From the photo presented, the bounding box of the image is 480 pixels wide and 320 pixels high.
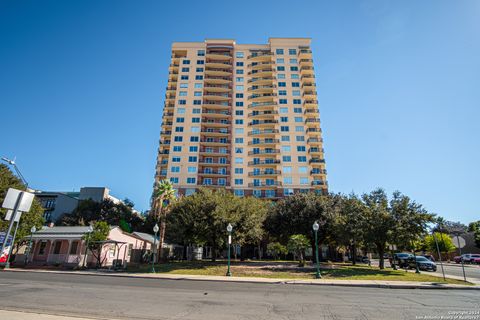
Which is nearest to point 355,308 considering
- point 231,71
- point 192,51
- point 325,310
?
point 325,310

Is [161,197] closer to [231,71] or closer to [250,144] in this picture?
[250,144]

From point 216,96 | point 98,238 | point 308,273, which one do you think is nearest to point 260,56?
point 216,96

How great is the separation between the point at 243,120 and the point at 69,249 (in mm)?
51844

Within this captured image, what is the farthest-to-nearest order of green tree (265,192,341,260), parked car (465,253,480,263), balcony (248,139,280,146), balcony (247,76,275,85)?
balcony (247,76,275,85) → balcony (248,139,280,146) → parked car (465,253,480,263) → green tree (265,192,341,260)

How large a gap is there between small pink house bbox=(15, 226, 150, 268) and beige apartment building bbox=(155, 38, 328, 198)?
93.9 ft

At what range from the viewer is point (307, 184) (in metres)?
63.5

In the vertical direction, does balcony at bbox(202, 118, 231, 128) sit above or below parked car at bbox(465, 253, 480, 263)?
above

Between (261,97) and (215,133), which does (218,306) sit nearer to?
(215,133)

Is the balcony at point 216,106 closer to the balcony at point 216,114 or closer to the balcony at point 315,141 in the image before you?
the balcony at point 216,114

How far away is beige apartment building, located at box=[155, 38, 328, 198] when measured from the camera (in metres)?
65.2

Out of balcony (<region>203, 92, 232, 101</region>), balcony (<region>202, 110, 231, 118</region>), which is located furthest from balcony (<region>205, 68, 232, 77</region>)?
balcony (<region>202, 110, 231, 118</region>)

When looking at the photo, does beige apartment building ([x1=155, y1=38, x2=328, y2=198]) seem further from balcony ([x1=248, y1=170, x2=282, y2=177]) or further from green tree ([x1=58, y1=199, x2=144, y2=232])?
green tree ([x1=58, y1=199, x2=144, y2=232])

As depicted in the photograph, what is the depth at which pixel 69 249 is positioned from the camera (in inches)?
1271

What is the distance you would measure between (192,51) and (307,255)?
68.0 meters
